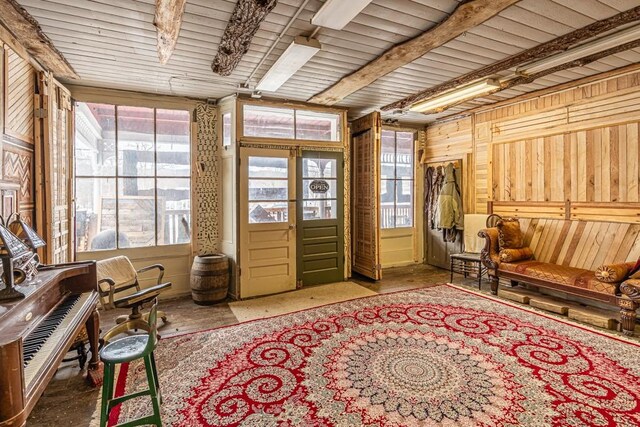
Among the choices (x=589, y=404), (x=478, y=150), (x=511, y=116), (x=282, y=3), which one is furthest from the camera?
(x=478, y=150)

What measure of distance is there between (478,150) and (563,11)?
10.4 ft

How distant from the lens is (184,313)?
13.1ft

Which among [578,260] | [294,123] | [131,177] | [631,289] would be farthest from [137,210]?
[578,260]

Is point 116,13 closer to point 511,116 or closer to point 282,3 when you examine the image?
point 282,3

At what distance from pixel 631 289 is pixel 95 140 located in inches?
243

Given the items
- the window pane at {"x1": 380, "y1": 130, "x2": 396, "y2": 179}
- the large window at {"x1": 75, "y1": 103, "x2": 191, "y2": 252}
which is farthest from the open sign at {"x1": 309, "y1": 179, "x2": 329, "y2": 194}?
the large window at {"x1": 75, "y1": 103, "x2": 191, "y2": 252}

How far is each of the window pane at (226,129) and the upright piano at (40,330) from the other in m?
2.53

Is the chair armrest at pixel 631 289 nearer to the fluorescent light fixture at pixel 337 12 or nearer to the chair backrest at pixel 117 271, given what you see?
the fluorescent light fixture at pixel 337 12

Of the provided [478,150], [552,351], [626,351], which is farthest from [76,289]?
[478,150]

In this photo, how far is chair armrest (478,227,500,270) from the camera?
4641 mm

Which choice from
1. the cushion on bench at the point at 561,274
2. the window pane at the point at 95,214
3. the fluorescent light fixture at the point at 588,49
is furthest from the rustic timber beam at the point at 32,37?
the cushion on bench at the point at 561,274

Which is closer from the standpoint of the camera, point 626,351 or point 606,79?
point 626,351

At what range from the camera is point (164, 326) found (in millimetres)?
3607

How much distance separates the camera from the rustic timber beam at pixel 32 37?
2.44 m
